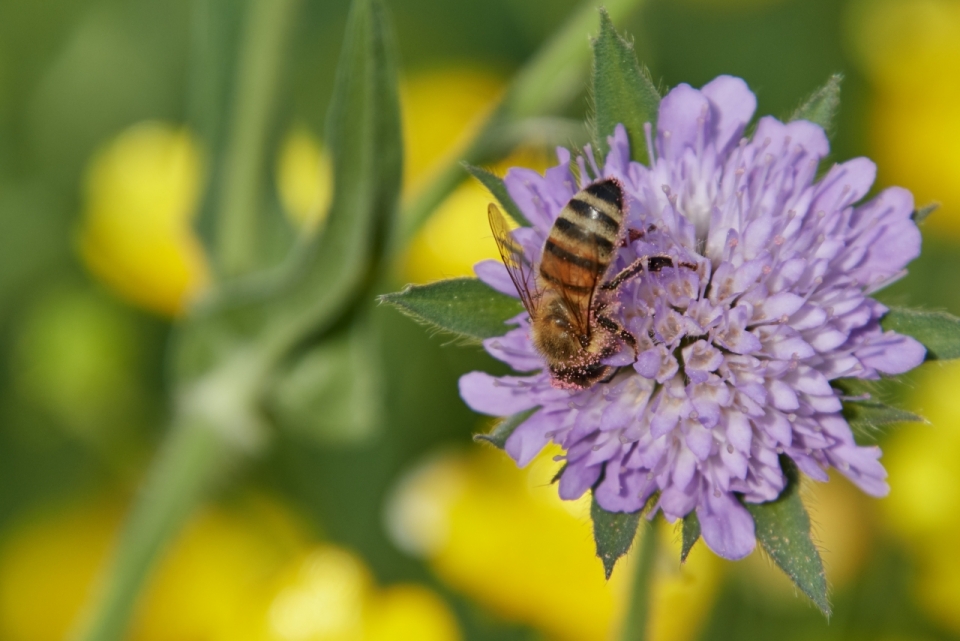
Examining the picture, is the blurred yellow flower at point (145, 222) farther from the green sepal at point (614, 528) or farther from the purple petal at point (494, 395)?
the green sepal at point (614, 528)

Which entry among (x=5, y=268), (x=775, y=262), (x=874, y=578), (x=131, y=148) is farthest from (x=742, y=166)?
(x=5, y=268)

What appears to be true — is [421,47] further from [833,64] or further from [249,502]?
[249,502]

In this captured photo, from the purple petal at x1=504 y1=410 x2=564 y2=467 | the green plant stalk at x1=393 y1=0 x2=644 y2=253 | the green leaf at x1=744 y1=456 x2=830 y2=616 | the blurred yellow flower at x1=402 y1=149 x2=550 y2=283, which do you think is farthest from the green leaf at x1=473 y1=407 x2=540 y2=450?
the blurred yellow flower at x1=402 y1=149 x2=550 y2=283

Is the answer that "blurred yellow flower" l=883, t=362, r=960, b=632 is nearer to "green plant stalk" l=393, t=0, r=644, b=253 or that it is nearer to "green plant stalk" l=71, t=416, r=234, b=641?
"green plant stalk" l=393, t=0, r=644, b=253

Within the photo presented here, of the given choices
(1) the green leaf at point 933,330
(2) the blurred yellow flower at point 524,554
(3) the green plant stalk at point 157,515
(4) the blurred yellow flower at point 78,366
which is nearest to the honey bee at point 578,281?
(1) the green leaf at point 933,330

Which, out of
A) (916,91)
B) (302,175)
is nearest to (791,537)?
(302,175)

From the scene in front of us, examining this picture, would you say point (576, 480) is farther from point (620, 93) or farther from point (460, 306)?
point (620, 93)
